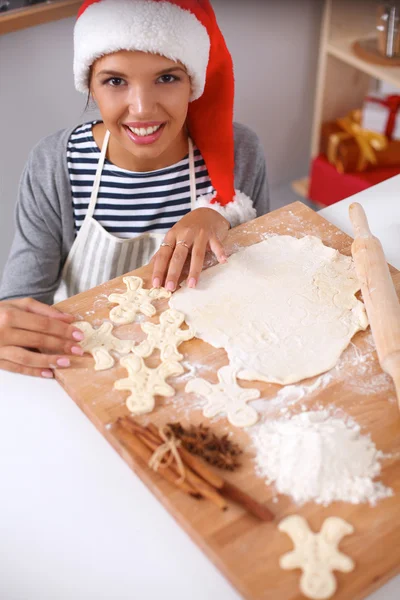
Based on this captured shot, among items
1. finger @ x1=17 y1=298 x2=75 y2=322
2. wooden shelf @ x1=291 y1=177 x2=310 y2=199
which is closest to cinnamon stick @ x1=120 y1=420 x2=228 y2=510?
finger @ x1=17 y1=298 x2=75 y2=322

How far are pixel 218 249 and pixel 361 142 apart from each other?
1.34 m

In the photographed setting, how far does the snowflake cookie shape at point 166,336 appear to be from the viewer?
925 mm

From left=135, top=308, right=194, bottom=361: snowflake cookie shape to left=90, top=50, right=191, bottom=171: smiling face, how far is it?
36 centimetres

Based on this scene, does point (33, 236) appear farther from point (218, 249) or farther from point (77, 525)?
point (77, 525)

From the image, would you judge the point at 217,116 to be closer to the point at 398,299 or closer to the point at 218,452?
the point at 398,299

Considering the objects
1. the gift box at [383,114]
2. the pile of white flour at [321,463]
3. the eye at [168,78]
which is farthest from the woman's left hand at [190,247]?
the gift box at [383,114]

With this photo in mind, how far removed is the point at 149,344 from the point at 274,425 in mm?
230

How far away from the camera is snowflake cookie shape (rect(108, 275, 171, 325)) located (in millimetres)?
984

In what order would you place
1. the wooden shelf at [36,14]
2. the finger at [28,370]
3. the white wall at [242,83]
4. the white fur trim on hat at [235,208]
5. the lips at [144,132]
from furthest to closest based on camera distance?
the white wall at [242,83] < the wooden shelf at [36,14] < the white fur trim on hat at [235,208] < the lips at [144,132] < the finger at [28,370]

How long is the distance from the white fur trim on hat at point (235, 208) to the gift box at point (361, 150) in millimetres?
1072

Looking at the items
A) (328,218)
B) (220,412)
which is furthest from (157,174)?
(220,412)

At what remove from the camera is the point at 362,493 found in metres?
0.74

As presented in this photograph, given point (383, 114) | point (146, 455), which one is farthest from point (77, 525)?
point (383, 114)

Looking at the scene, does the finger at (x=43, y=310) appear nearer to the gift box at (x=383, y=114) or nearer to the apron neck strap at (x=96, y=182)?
the apron neck strap at (x=96, y=182)
